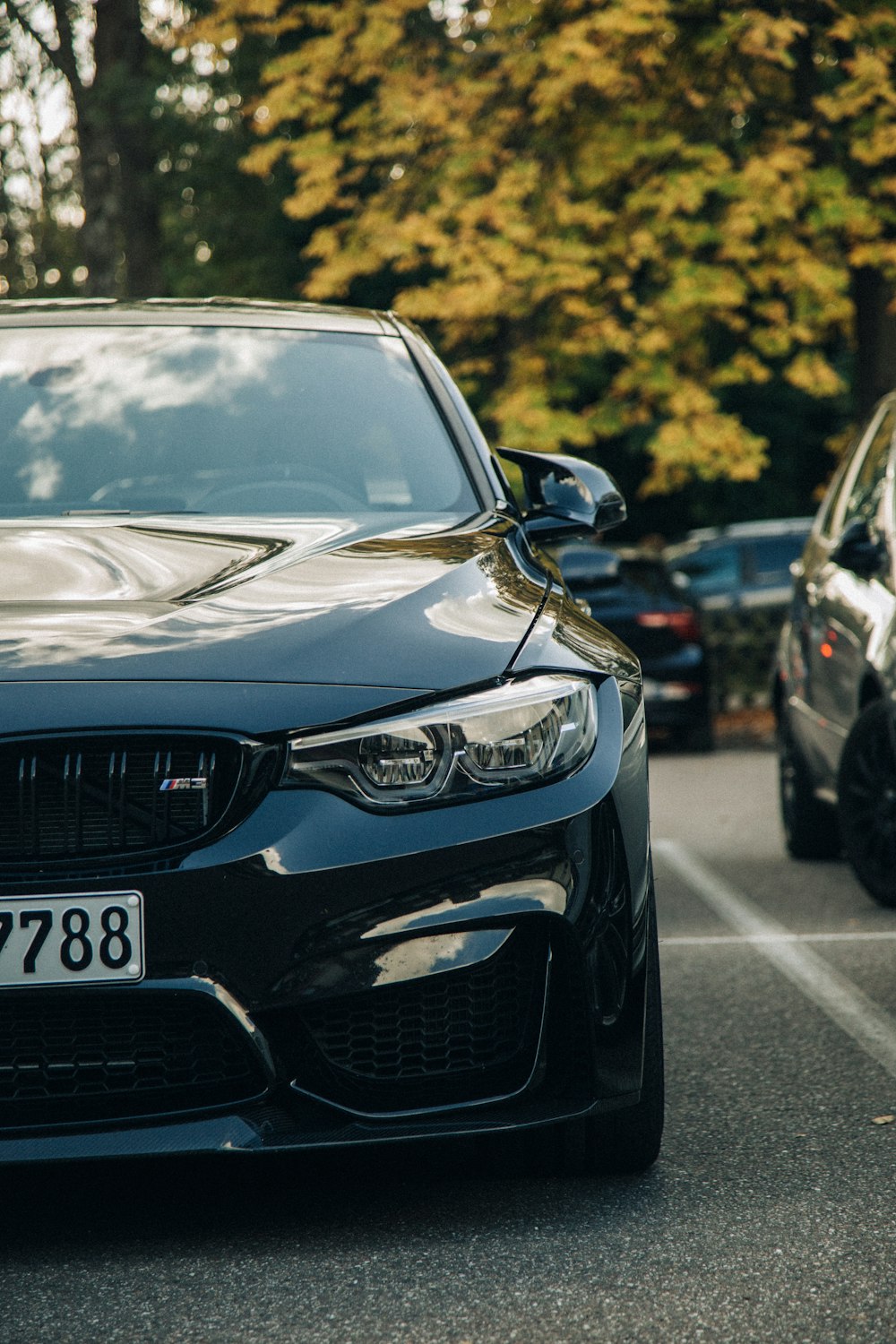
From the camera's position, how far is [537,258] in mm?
14148

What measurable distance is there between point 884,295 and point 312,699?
38.2 feet

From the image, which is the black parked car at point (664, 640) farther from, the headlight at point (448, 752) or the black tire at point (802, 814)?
the headlight at point (448, 752)

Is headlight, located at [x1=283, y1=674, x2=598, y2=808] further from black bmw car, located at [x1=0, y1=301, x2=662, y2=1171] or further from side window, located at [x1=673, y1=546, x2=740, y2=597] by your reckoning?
side window, located at [x1=673, y1=546, x2=740, y2=597]

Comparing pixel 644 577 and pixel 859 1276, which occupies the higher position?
pixel 859 1276

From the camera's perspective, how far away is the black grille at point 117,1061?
2.81 m

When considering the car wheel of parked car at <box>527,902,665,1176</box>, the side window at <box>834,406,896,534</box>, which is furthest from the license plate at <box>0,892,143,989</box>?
the side window at <box>834,406,896,534</box>

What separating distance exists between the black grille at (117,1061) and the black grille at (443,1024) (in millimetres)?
156

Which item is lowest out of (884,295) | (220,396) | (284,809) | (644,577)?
(644,577)

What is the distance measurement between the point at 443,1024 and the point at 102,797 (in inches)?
25.7

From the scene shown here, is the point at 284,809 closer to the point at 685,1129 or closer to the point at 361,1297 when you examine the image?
the point at 361,1297

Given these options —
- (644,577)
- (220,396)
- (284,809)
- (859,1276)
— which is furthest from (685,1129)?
(644,577)

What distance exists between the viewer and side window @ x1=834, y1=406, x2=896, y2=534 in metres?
6.50

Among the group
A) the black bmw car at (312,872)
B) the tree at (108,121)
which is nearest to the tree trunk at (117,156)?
the tree at (108,121)

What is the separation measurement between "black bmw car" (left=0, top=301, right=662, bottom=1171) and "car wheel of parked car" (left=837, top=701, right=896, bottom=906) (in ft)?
9.93
